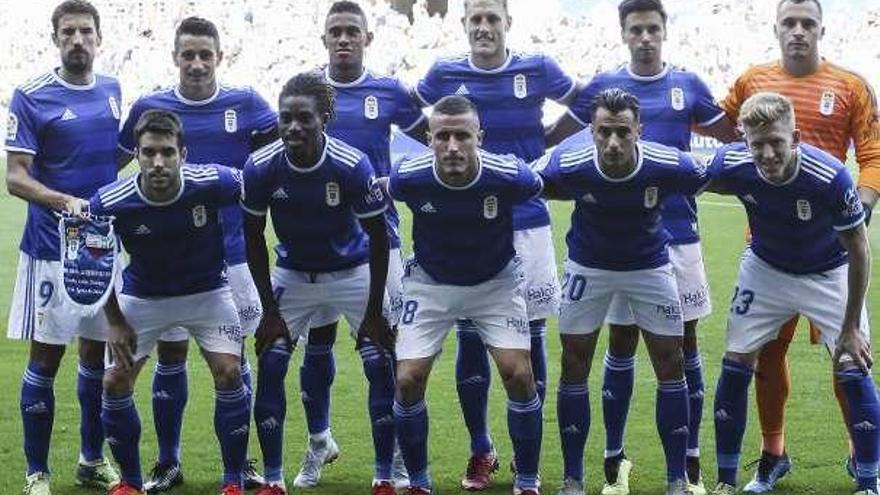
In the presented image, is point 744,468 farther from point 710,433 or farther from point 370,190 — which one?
point 370,190

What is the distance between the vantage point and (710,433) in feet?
25.4

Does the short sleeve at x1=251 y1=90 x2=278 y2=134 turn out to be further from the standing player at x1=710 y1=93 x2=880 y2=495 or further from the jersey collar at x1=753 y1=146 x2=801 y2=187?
the jersey collar at x1=753 y1=146 x2=801 y2=187

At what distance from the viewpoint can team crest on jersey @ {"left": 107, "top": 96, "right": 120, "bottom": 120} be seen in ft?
21.3

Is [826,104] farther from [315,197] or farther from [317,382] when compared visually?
[317,382]

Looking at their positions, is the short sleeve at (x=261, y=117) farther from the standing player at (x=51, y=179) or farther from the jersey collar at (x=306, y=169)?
the jersey collar at (x=306, y=169)

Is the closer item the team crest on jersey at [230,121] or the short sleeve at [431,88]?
the team crest on jersey at [230,121]

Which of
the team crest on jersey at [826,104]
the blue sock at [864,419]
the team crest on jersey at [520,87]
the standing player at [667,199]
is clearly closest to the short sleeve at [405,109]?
the team crest on jersey at [520,87]

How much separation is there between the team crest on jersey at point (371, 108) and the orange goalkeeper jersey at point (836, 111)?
1680 mm

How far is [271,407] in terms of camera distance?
622 centimetres

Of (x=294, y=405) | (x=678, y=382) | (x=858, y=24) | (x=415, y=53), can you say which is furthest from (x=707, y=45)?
(x=678, y=382)

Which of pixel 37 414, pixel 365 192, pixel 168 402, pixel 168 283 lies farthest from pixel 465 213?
pixel 37 414

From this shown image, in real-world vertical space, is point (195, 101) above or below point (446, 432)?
above

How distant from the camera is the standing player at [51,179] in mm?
6301

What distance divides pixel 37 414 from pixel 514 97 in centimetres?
247
